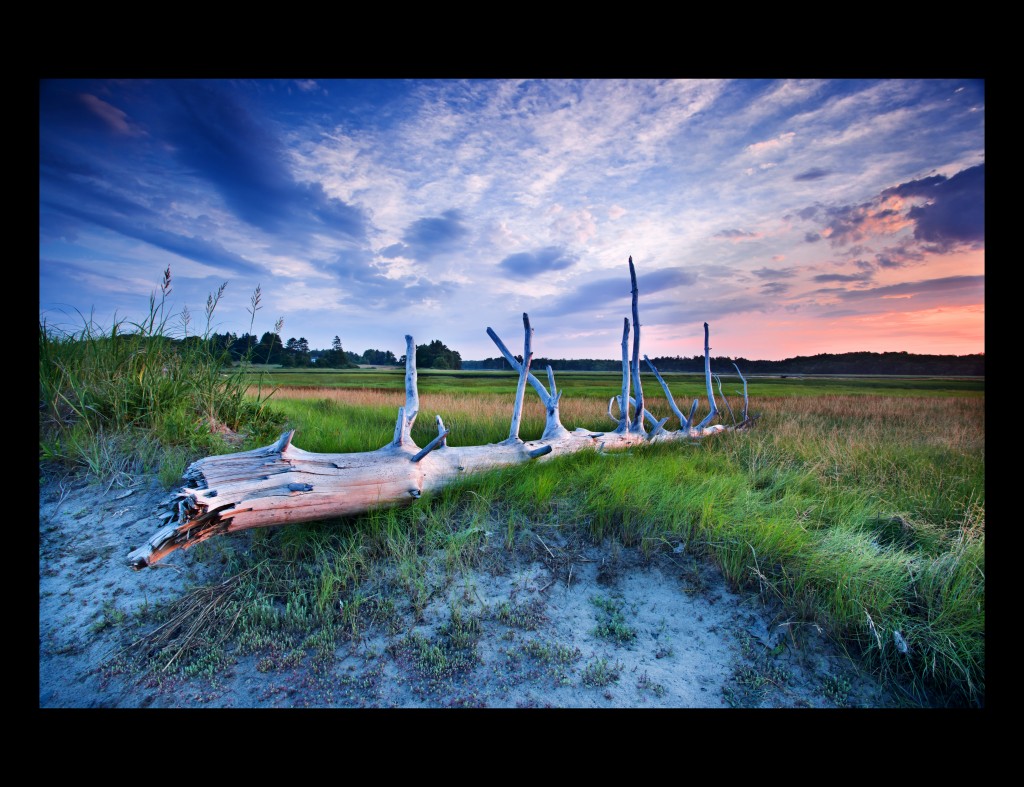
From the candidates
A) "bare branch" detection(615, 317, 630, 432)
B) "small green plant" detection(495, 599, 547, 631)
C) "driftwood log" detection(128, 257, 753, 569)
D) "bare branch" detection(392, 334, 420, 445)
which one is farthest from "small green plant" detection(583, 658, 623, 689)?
"bare branch" detection(615, 317, 630, 432)

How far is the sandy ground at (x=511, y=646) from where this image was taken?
96.7 inches

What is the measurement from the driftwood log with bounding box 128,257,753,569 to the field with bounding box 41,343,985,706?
0.28m

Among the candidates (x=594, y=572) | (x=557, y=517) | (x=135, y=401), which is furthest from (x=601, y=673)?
(x=135, y=401)

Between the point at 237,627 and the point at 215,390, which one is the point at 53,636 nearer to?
the point at 237,627

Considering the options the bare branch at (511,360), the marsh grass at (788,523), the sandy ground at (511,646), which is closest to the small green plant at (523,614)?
the sandy ground at (511,646)

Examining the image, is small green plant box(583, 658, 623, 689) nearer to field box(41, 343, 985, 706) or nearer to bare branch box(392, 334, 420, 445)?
field box(41, 343, 985, 706)

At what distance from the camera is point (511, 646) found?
2738 mm

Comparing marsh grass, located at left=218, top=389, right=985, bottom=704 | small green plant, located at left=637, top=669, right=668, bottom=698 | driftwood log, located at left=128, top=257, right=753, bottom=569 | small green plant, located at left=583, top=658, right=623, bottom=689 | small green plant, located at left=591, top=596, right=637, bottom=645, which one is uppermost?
driftwood log, located at left=128, top=257, right=753, bottom=569

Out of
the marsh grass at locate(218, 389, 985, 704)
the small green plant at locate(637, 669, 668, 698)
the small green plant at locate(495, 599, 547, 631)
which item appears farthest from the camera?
the small green plant at locate(495, 599, 547, 631)

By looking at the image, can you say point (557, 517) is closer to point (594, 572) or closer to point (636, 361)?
point (594, 572)

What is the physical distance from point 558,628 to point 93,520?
199 inches

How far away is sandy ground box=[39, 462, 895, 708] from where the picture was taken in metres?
2.46

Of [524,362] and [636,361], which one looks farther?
[636,361]

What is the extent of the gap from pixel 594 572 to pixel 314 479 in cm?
265
